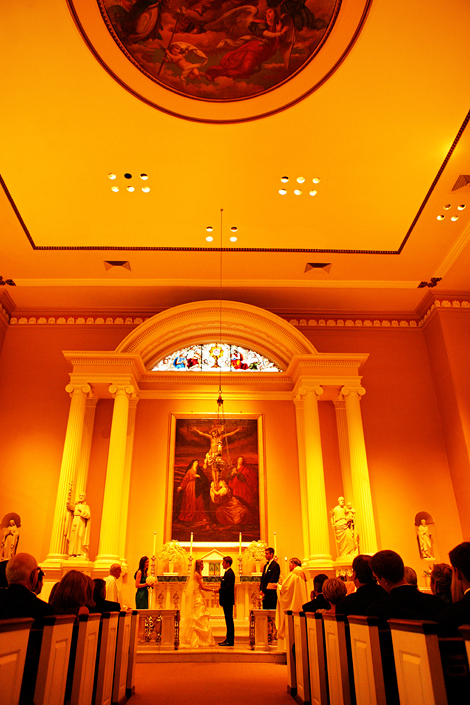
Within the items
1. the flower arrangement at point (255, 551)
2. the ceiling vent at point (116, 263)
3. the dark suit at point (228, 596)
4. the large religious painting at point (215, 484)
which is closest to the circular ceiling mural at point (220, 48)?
the ceiling vent at point (116, 263)

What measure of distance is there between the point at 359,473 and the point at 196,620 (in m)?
4.14

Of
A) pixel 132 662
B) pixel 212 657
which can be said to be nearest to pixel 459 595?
Answer: pixel 132 662

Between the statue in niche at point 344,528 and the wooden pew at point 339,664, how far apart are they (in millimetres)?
5918

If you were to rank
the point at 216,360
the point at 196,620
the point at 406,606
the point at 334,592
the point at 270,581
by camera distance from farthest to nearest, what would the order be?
the point at 216,360 → the point at 270,581 → the point at 196,620 → the point at 334,592 → the point at 406,606

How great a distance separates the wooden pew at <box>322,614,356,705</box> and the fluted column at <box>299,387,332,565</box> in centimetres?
585

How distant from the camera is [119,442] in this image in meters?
10.5

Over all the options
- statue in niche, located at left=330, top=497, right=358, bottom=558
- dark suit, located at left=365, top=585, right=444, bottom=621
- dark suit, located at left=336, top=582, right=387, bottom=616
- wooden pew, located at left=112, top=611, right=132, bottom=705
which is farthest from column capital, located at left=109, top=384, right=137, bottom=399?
dark suit, located at left=365, top=585, right=444, bottom=621

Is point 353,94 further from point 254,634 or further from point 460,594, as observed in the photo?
point 254,634

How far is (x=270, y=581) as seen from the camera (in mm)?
8734

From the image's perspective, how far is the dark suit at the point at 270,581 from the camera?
28.1ft

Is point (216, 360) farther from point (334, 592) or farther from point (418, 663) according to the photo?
point (418, 663)

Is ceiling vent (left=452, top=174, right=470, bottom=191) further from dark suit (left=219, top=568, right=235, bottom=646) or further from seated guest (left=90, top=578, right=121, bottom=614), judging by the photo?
seated guest (left=90, top=578, right=121, bottom=614)

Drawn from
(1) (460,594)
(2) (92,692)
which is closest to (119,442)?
(2) (92,692)

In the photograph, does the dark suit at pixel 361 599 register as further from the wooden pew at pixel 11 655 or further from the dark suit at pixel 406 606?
the wooden pew at pixel 11 655
